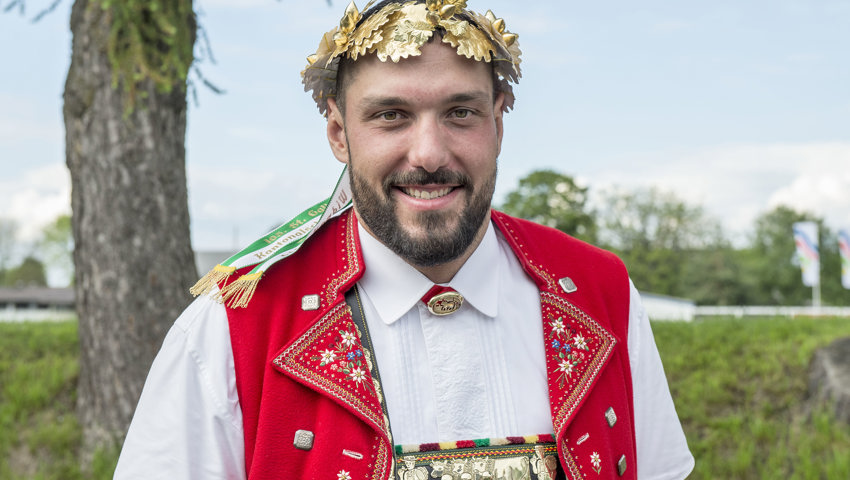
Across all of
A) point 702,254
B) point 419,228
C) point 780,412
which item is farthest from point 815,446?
point 702,254

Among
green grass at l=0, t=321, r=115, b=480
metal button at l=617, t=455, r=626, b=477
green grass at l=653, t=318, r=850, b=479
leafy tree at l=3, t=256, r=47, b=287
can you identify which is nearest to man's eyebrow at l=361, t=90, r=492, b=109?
metal button at l=617, t=455, r=626, b=477

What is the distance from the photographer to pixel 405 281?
2.25 meters

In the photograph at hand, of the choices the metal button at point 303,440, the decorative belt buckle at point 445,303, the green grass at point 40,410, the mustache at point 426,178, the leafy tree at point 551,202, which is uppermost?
the leafy tree at point 551,202

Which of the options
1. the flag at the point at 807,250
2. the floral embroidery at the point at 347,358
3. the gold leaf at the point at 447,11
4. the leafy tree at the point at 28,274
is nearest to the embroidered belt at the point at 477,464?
the floral embroidery at the point at 347,358

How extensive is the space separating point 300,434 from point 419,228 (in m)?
0.65

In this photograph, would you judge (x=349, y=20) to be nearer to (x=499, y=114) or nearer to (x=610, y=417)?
(x=499, y=114)

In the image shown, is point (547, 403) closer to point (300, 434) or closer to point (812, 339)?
point (300, 434)

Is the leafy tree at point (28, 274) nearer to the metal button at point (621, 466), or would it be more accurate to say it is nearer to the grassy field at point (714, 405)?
the grassy field at point (714, 405)

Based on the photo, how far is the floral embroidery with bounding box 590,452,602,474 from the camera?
7.24 ft

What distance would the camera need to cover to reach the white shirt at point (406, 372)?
2061 millimetres

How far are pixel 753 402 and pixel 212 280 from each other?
5833 mm

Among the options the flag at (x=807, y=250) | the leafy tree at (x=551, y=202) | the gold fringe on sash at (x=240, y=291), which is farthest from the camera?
the leafy tree at (x=551, y=202)

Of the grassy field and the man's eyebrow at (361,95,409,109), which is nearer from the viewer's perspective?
the man's eyebrow at (361,95,409,109)

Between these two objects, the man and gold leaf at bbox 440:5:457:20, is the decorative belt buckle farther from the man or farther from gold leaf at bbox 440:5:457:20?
gold leaf at bbox 440:5:457:20
